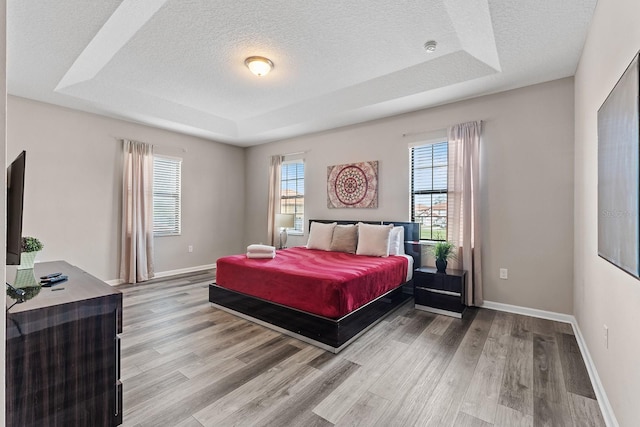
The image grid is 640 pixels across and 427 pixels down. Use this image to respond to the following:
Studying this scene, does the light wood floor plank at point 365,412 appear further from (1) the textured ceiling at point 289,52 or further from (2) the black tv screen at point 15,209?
(1) the textured ceiling at point 289,52

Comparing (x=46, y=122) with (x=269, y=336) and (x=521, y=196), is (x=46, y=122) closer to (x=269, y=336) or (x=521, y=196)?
(x=269, y=336)

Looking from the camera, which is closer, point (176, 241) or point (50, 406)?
point (50, 406)

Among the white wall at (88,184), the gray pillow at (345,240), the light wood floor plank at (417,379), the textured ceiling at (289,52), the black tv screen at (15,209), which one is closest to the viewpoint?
the black tv screen at (15,209)

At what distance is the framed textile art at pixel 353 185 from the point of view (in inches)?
183

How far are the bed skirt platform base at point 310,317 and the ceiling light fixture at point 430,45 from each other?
2603mm

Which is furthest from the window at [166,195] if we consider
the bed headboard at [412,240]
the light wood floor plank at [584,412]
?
the light wood floor plank at [584,412]

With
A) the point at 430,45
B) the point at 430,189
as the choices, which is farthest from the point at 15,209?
the point at 430,189

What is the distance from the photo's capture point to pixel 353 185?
16.0 ft

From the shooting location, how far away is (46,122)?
398cm

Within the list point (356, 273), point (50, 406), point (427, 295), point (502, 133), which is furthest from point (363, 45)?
point (50, 406)

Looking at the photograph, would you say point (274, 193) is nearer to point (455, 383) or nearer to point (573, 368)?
point (455, 383)

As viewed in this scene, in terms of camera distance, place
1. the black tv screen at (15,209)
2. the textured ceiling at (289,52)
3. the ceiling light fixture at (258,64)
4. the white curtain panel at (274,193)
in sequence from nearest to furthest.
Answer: the black tv screen at (15,209), the textured ceiling at (289,52), the ceiling light fixture at (258,64), the white curtain panel at (274,193)

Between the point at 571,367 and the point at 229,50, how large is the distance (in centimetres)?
416

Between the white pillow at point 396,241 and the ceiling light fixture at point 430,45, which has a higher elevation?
the ceiling light fixture at point 430,45
